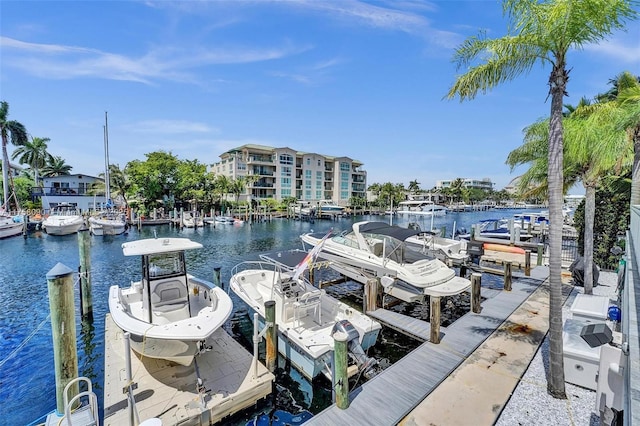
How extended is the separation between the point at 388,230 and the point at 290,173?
57314 millimetres

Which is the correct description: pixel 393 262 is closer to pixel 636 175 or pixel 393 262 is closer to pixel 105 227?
pixel 636 175

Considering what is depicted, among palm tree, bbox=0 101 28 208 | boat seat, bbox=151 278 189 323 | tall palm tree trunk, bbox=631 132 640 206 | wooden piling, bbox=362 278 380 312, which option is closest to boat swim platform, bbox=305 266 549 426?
wooden piling, bbox=362 278 380 312

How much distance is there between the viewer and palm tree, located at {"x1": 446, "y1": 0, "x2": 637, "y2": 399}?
5227 mm

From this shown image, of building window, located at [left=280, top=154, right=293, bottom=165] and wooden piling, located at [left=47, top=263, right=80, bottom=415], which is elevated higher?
building window, located at [left=280, top=154, right=293, bottom=165]

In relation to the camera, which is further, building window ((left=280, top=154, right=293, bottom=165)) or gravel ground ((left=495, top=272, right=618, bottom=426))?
building window ((left=280, top=154, right=293, bottom=165))

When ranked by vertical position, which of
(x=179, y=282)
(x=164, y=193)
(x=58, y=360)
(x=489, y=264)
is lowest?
(x=489, y=264)

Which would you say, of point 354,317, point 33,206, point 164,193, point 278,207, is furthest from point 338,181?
point 354,317

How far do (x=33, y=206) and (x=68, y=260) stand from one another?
38.6m

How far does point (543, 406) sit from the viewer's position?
18.5 ft

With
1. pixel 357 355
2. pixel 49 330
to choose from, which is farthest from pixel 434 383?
pixel 49 330

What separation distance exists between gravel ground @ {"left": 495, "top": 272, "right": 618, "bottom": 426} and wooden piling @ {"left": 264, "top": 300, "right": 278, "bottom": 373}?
490 cm

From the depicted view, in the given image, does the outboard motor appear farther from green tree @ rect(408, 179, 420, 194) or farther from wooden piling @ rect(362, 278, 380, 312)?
green tree @ rect(408, 179, 420, 194)

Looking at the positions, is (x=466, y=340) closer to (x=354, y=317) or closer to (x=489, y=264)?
(x=354, y=317)

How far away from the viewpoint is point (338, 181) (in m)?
75.7
